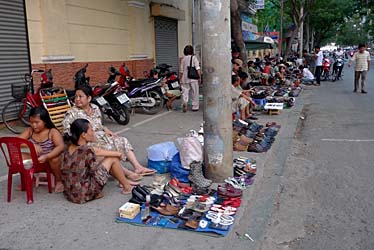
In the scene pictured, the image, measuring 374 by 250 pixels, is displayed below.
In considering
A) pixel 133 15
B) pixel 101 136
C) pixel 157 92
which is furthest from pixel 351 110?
pixel 101 136

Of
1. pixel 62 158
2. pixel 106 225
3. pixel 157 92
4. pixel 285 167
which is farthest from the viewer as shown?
pixel 157 92

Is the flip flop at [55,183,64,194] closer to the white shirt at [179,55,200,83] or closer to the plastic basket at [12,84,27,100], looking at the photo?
the plastic basket at [12,84,27,100]

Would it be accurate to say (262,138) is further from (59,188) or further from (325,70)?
(325,70)

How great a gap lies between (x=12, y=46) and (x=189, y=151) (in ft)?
17.2

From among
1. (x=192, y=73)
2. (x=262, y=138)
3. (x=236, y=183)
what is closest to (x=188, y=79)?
(x=192, y=73)

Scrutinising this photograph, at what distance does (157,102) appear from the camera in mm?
10547

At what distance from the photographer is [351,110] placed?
11.0 metres

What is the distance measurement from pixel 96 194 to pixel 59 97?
3489 mm

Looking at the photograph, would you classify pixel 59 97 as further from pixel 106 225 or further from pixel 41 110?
pixel 106 225

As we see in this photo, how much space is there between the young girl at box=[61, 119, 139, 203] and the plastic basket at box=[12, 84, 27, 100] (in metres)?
3.98

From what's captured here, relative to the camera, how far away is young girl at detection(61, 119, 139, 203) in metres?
4.10

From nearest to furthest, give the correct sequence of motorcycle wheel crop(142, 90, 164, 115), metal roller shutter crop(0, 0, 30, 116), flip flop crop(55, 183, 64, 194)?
flip flop crop(55, 183, 64, 194) → metal roller shutter crop(0, 0, 30, 116) → motorcycle wheel crop(142, 90, 164, 115)

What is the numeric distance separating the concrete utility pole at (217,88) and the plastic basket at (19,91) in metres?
4.51

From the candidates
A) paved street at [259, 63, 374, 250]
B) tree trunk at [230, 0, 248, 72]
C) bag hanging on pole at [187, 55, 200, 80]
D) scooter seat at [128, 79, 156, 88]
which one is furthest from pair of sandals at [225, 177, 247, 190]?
tree trunk at [230, 0, 248, 72]
